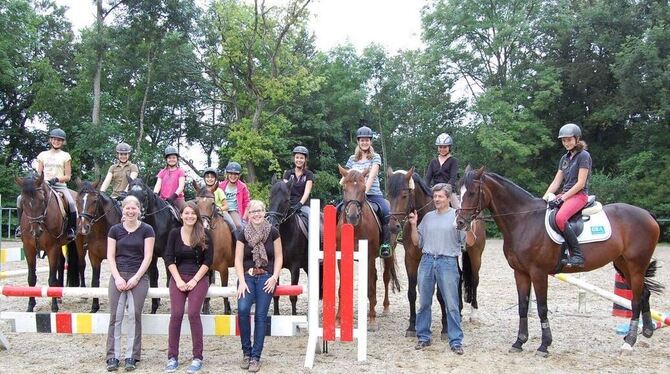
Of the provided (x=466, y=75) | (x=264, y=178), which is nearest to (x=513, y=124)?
(x=466, y=75)

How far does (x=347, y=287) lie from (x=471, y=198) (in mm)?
1871

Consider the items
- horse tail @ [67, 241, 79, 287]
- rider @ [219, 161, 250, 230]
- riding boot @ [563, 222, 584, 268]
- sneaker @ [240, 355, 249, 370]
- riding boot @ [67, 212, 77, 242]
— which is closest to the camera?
sneaker @ [240, 355, 249, 370]

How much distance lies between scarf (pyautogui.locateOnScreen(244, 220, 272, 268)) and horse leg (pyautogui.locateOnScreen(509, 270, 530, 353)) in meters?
3.23

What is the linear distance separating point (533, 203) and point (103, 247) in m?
6.21

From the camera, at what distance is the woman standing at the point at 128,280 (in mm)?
5473

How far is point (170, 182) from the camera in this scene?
894 centimetres

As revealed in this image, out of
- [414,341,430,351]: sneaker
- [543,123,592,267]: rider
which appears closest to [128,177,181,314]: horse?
[414,341,430,351]: sneaker

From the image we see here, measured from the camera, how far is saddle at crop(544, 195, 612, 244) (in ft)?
21.1

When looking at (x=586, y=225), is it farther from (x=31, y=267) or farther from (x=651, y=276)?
(x=31, y=267)

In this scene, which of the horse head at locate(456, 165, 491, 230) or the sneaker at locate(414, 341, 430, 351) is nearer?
the horse head at locate(456, 165, 491, 230)

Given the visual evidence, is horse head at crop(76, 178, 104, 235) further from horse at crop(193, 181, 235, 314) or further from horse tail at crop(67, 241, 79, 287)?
horse tail at crop(67, 241, 79, 287)

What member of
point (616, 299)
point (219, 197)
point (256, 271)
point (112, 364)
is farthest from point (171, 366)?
point (616, 299)

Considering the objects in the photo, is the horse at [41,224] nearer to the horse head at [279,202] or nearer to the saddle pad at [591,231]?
the horse head at [279,202]

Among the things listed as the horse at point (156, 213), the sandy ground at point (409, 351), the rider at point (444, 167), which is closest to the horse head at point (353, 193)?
the rider at point (444, 167)
